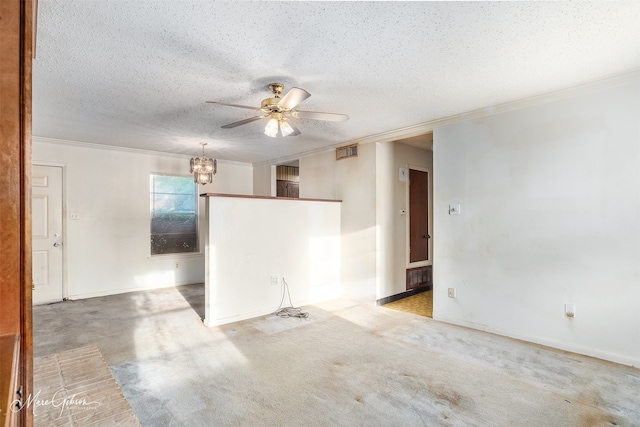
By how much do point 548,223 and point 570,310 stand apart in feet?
2.70

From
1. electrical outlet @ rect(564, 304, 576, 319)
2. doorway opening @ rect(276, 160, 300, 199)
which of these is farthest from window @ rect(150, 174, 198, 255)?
electrical outlet @ rect(564, 304, 576, 319)

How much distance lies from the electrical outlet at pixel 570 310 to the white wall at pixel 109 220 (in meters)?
5.59

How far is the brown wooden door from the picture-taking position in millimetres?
5258

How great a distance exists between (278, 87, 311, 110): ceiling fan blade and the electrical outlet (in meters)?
3.03

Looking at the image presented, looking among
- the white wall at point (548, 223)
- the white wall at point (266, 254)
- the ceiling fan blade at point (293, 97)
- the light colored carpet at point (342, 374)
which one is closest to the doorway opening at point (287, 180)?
the white wall at point (266, 254)

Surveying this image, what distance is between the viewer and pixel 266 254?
4.19 meters

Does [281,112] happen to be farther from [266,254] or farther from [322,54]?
[266,254]

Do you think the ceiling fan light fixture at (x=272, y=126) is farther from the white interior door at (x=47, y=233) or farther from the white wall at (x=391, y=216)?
the white interior door at (x=47, y=233)

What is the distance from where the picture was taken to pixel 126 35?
2086mm

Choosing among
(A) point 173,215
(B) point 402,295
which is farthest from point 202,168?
(B) point 402,295

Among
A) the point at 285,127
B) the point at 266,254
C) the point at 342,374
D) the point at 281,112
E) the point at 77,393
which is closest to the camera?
the point at 77,393

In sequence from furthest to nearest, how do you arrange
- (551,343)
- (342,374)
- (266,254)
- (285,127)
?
(266,254) → (551,343) → (285,127) → (342,374)

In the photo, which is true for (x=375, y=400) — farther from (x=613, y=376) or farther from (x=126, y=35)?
(x=126, y=35)

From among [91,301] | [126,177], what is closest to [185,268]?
[91,301]
